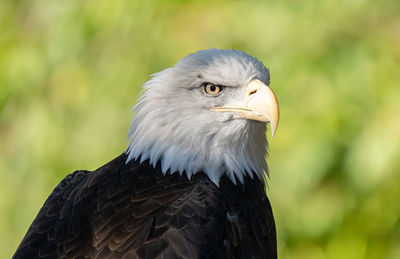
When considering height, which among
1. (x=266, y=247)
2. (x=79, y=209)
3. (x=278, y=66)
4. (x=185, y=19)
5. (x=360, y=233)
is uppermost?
(x=185, y=19)

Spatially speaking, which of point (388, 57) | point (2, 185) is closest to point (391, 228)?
point (388, 57)

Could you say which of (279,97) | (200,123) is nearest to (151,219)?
(200,123)

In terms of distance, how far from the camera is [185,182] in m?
3.31

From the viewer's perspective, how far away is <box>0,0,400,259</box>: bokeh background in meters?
5.39

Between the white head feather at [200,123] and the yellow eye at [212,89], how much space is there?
24 millimetres

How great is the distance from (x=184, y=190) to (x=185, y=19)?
3.55m

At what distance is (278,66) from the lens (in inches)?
226

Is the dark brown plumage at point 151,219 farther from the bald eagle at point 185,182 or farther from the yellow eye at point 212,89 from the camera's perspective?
the yellow eye at point 212,89

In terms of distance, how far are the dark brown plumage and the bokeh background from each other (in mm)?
2028

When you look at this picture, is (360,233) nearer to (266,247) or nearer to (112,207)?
(266,247)

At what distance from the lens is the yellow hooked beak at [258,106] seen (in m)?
3.30

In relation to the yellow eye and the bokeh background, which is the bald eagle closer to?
the yellow eye

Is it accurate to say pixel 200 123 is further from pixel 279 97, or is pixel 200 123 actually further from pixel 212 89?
pixel 279 97

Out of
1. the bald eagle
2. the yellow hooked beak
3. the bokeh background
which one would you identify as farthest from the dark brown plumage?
the bokeh background
